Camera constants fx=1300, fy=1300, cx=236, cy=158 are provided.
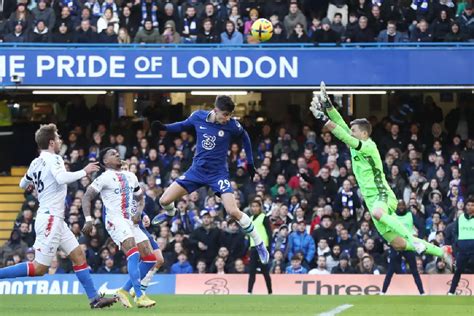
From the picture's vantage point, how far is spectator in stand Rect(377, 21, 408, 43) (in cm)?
2816

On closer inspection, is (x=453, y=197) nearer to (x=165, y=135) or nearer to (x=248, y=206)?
(x=248, y=206)

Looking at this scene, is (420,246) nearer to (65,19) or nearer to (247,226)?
(247,226)

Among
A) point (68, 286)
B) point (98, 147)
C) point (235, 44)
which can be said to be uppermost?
point (235, 44)

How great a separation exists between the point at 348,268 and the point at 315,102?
8.51 meters

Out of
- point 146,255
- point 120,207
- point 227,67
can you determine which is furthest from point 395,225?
point 227,67

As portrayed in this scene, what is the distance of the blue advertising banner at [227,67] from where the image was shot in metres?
27.8

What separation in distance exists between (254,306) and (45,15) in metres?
13.5

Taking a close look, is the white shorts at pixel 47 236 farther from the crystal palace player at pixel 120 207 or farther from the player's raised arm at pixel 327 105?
the player's raised arm at pixel 327 105

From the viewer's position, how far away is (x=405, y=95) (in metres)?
30.3

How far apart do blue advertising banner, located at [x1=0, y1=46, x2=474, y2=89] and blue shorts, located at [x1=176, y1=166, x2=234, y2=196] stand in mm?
11219

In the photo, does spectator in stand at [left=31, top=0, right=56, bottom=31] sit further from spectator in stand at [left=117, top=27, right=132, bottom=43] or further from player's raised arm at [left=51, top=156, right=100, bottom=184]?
player's raised arm at [left=51, top=156, right=100, bottom=184]

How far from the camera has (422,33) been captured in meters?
28.0

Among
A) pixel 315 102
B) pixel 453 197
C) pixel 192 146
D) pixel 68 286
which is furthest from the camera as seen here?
pixel 192 146

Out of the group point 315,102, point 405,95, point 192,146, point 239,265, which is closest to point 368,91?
point 405,95
